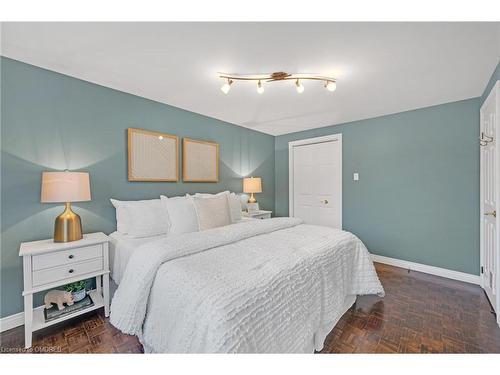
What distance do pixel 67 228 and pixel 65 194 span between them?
0.30m

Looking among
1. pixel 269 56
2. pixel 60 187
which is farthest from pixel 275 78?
pixel 60 187

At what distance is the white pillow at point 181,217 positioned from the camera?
229 cm

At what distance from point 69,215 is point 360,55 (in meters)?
2.76

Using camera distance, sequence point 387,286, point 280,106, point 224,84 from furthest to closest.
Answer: point 280,106 < point 387,286 < point 224,84

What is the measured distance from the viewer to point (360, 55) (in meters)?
1.78

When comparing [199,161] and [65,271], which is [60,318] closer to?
[65,271]

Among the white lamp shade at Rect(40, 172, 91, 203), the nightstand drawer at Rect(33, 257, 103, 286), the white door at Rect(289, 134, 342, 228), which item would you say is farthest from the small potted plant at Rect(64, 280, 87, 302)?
the white door at Rect(289, 134, 342, 228)

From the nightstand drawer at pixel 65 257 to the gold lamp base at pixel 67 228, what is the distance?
0.13 meters

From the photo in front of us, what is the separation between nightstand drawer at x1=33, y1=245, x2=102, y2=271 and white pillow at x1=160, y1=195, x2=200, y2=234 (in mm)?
661

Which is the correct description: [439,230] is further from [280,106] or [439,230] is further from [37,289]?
[37,289]

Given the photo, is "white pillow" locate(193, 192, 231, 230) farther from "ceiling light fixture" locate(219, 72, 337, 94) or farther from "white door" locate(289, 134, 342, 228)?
"white door" locate(289, 134, 342, 228)

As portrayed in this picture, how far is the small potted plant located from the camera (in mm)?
1939
